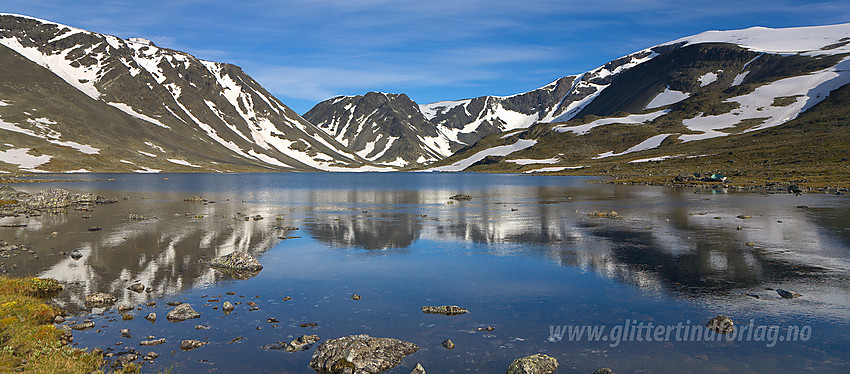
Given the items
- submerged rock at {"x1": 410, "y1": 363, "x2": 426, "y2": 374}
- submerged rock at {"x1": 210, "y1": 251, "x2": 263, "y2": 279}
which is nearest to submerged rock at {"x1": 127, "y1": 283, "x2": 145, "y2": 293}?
submerged rock at {"x1": 210, "y1": 251, "x2": 263, "y2": 279}

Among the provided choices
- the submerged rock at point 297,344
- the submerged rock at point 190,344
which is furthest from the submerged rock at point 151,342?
the submerged rock at point 297,344

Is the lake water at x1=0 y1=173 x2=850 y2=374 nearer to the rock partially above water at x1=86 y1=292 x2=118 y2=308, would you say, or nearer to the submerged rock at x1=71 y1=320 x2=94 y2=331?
the submerged rock at x1=71 y1=320 x2=94 y2=331

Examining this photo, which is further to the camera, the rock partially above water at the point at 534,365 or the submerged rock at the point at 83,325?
the submerged rock at the point at 83,325

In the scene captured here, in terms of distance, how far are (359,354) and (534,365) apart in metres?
5.58

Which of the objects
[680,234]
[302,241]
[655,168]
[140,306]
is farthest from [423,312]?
[655,168]

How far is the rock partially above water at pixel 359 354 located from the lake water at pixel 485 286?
1.57ft

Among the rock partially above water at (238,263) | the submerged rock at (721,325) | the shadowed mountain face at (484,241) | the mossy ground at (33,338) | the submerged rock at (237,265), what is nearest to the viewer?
the mossy ground at (33,338)

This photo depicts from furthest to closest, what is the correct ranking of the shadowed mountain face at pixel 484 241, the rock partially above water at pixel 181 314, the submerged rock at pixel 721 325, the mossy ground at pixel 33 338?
the shadowed mountain face at pixel 484 241, the rock partially above water at pixel 181 314, the submerged rock at pixel 721 325, the mossy ground at pixel 33 338

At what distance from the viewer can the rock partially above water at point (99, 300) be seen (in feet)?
74.3

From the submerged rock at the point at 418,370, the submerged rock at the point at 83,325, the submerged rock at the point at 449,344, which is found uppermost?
the submerged rock at the point at 83,325

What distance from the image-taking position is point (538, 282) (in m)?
26.9

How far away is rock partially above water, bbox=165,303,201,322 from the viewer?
2069cm

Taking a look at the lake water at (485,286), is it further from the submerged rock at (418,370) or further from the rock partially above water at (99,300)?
the submerged rock at (418,370)

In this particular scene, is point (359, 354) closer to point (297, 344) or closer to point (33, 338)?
point (297, 344)
